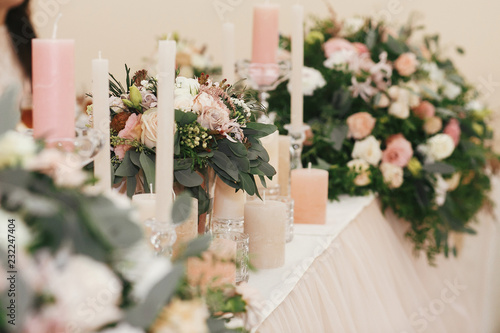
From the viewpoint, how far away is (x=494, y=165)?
2.48 metres

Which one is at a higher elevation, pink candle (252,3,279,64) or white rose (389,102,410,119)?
pink candle (252,3,279,64)

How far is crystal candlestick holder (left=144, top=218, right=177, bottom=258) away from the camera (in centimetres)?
71

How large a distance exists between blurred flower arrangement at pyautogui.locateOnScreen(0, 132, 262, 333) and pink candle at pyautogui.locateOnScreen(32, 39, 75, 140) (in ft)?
0.92

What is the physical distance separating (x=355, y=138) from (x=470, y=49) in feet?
5.93

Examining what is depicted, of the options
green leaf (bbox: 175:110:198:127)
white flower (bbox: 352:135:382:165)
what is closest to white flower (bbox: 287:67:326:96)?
white flower (bbox: 352:135:382:165)

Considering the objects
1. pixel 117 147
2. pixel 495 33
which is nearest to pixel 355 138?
pixel 117 147

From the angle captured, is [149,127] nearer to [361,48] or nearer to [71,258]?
[71,258]

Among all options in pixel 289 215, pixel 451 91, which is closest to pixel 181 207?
pixel 289 215

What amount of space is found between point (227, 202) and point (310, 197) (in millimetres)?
421

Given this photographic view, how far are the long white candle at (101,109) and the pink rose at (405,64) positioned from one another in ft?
4.79

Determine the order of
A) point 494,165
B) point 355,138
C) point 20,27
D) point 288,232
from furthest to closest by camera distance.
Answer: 1. point 20,27
2. point 494,165
3. point 355,138
4. point 288,232

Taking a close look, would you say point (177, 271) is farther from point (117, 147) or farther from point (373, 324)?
point (373, 324)

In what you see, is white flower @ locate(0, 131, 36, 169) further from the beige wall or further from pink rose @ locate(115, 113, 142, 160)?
the beige wall

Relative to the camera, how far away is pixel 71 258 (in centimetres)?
42
